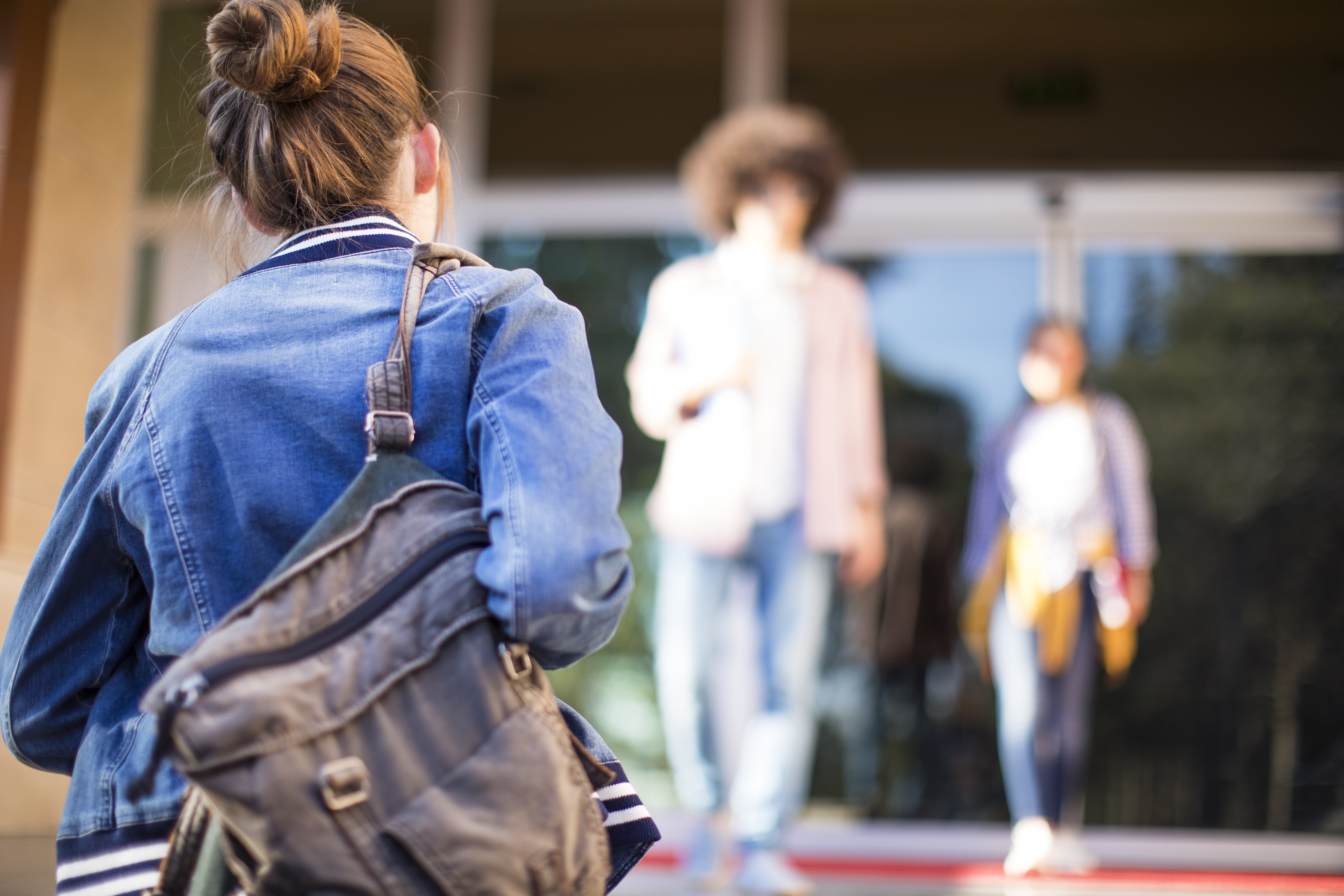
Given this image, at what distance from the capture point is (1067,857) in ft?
13.3

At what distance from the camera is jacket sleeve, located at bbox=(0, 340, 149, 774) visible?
1049 millimetres

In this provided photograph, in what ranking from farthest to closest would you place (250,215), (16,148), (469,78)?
(469,78)
(16,148)
(250,215)

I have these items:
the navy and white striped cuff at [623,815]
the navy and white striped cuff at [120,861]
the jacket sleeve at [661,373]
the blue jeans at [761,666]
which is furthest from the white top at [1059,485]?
the navy and white striped cuff at [120,861]

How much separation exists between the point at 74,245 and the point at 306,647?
385 cm

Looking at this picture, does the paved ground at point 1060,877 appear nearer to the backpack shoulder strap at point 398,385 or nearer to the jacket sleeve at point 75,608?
the jacket sleeve at point 75,608

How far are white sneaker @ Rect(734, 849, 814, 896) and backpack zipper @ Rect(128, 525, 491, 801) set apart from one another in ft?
7.83

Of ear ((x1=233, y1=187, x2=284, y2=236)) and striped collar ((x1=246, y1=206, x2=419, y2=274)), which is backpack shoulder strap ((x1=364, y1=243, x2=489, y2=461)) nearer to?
striped collar ((x1=246, y1=206, x2=419, y2=274))

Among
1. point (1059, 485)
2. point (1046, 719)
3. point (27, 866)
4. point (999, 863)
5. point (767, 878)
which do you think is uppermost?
point (1059, 485)

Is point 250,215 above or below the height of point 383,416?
above

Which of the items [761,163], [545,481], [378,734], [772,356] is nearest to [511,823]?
[378,734]

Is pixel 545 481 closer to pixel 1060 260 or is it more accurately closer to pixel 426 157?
pixel 426 157

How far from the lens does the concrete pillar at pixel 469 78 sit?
512cm

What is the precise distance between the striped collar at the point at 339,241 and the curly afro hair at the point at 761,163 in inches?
122

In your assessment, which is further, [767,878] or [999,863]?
[999,863]
